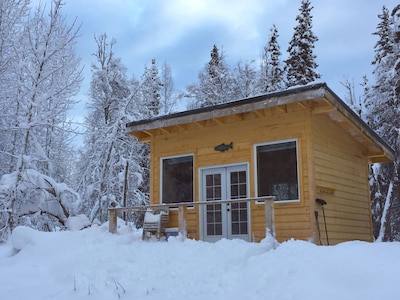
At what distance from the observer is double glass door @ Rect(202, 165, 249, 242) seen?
942 cm

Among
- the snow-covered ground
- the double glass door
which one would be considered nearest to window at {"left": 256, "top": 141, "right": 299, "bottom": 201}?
the double glass door

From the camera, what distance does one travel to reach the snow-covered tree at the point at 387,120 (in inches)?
769

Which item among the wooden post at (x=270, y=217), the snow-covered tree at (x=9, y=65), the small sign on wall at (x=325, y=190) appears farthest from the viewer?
the snow-covered tree at (x=9, y=65)

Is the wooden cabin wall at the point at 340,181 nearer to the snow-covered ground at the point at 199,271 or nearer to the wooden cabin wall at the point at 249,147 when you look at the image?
the wooden cabin wall at the point at 249,147

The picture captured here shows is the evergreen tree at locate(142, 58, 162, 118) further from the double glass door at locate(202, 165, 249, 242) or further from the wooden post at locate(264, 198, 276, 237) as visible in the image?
the wooden post at locate(264, 198, 276, 237)

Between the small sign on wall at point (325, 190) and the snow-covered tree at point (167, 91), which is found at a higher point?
the snow-covered tree at point (167, 91)

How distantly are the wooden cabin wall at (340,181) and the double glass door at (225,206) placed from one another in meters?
1.61

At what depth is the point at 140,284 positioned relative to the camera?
6195 mm

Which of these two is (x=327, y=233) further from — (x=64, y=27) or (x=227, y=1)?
(x=227, y=1)

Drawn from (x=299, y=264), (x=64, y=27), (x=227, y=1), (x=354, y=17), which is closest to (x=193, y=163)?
(x=299, y=264)

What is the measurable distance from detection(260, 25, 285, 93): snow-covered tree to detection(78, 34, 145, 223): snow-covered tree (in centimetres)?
911

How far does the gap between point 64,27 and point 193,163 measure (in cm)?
593

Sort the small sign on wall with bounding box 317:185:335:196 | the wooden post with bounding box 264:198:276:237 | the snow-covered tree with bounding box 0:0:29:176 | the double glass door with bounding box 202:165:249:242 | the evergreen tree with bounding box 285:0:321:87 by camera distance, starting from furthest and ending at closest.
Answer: the evergreen tree with bounding box 285:0:321:87 < the snow-covered tree with bounding box 0:0:29:176 < the double glass door with bounding box 202:165:249:242 < the small sign on wall with bounding box 317:185:335:196 < the wooden post with bounding box 264:198:276:237

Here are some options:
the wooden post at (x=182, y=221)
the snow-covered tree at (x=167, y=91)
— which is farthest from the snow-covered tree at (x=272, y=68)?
the wooden post at (x=182, y=221)
